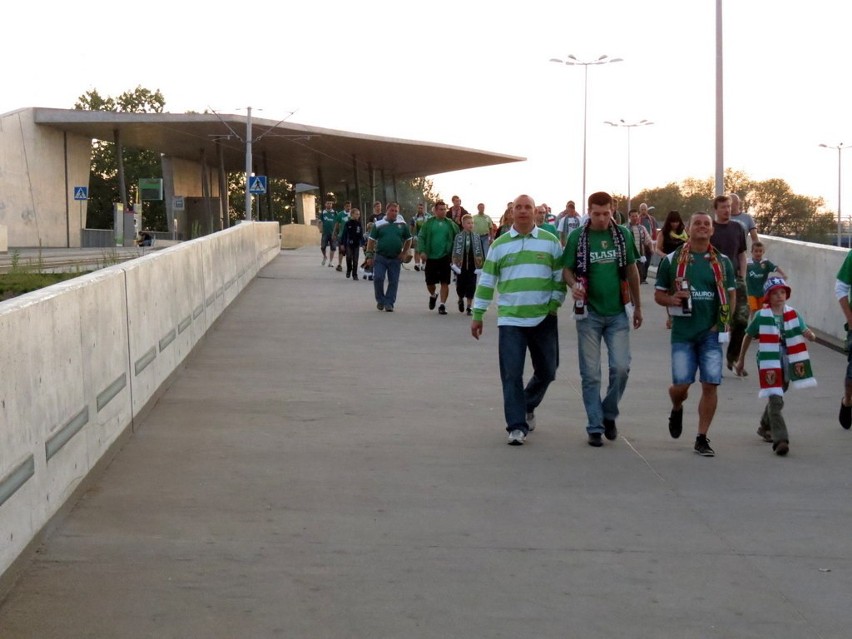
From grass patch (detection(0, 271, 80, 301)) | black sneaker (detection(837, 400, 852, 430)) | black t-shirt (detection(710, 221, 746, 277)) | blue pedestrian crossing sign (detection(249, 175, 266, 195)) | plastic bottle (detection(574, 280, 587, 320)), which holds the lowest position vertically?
black sneaker (detection(837, 400, 852, 430))

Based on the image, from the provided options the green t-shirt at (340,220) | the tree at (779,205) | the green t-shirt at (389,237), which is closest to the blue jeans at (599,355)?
the green t-shirt at (389,237)

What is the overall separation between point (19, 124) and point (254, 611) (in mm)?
58275

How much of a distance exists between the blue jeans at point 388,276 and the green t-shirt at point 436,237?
505mm

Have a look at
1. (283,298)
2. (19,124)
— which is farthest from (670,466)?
(19,124)

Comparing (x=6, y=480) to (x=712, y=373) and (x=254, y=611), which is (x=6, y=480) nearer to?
(x=254, y=611)

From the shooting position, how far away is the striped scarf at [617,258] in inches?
372

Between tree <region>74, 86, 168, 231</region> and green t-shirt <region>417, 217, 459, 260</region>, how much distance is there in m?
124

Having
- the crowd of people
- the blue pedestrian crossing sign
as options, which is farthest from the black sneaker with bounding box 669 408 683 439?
the blue pedestrian crossing sign

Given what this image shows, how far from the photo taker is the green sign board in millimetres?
75062

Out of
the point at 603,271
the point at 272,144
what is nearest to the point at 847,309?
the point at 603,271

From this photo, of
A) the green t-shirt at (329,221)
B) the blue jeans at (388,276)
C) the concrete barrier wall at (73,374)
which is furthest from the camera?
the green t-shirt at (329,221)

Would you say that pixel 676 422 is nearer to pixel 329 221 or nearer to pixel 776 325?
pixel 776 325

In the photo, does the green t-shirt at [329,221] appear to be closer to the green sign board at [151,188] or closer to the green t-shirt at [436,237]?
the green t-shirt at [436,237]

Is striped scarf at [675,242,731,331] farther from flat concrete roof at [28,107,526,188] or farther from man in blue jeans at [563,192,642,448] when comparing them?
flat concrete roof at [28,107,526,188]
